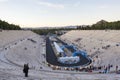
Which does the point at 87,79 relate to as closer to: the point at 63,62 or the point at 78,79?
the point at 78,79

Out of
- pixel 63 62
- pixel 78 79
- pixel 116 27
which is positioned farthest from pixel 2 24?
pixel 78 79

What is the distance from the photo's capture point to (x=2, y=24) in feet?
433

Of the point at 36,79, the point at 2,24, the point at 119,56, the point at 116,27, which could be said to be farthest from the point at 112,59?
Result: the point at 2,24

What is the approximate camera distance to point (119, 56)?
157 feet

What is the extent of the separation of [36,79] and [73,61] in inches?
1294

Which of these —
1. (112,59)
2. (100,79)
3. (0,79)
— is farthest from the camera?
(112,59)

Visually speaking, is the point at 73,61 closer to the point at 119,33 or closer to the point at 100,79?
the point at 100,79

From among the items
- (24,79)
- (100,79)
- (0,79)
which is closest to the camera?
(0,79)

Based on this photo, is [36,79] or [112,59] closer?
[36,79]

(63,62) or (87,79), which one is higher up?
(87,79)

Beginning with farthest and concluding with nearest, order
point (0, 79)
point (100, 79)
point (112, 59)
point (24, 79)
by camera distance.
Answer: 1. point (112, 59)
2. point (100, 79)
3. point (24, 79)
4. point (0, 79)

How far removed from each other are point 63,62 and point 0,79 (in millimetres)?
33664

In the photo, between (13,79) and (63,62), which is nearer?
(13,79)

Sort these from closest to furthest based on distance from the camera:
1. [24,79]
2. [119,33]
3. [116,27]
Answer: [24,79], [119,33], [116,27]
